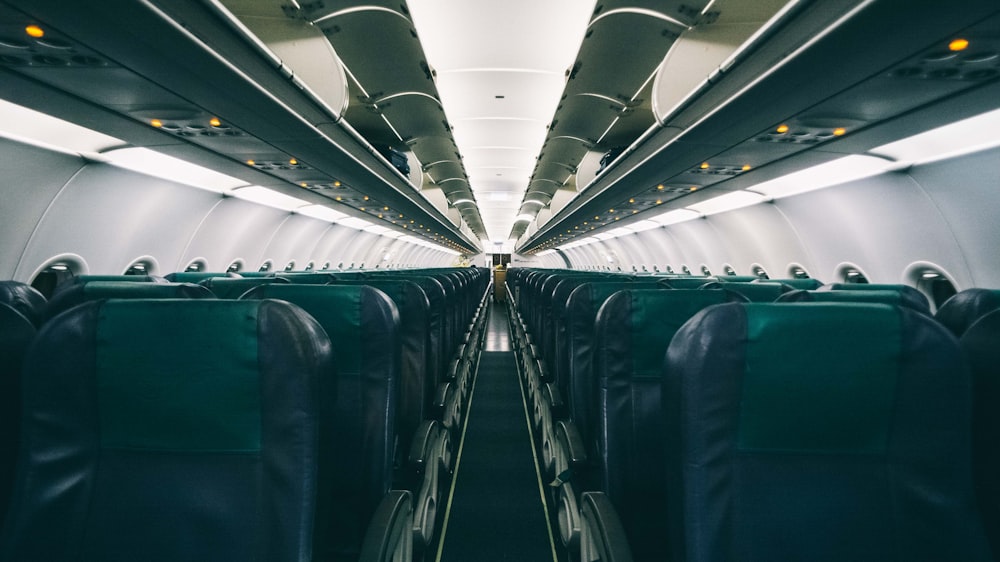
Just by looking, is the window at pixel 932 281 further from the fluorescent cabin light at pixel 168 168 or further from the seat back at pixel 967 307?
the fluorescent cabin light at pixel 168 168

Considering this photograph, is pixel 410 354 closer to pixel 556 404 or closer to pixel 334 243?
pixel 556 404

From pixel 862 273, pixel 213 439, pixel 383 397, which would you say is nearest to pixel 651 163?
pixel 862 273

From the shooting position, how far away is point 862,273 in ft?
22.5

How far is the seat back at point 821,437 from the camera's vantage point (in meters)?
1.08

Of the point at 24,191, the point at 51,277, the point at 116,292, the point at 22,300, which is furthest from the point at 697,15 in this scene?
the point at 51,277

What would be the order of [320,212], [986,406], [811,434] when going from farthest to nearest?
[320,212]
[986,406]
[811,434]

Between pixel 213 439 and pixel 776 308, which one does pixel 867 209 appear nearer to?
pixel 776 308

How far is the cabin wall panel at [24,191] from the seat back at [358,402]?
501cm

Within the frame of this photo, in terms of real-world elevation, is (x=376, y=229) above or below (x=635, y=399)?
above

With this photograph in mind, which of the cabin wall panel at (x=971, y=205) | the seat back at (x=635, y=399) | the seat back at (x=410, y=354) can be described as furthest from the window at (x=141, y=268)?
the cabin wall panel at (x=971, y=205)

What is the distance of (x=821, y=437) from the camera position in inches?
44.9

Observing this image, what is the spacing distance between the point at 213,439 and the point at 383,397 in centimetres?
81

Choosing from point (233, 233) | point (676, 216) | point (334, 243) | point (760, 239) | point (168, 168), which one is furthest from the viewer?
point (334, 243)

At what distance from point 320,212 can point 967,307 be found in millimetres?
11966
